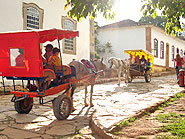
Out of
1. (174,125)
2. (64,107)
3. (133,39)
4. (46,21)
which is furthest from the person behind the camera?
(133,39)

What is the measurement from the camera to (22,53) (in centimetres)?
472

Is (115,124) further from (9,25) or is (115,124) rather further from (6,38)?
(9,25)

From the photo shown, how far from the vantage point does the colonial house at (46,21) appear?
33.6 feet

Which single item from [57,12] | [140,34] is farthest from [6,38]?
[140,34]

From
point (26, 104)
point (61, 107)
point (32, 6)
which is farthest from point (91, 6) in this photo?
point (32, 6)

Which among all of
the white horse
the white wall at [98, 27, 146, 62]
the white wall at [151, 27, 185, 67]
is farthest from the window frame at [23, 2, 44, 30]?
the white wall at [151, 27, 185, 67]

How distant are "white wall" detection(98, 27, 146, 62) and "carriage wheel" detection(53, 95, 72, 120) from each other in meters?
19.9

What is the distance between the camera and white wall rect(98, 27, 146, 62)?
24.1 m

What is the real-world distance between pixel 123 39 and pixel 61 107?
20949 millimetres

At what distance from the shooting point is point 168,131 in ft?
12.2

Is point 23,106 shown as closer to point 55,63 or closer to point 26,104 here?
point 26,104

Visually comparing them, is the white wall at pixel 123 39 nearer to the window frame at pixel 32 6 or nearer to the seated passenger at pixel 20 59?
the window frame at pixel 32 6

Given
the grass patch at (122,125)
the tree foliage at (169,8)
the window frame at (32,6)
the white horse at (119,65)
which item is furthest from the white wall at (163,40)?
the grass patch at (122,125)

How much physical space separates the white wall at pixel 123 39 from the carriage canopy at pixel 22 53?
20174 millimetres
